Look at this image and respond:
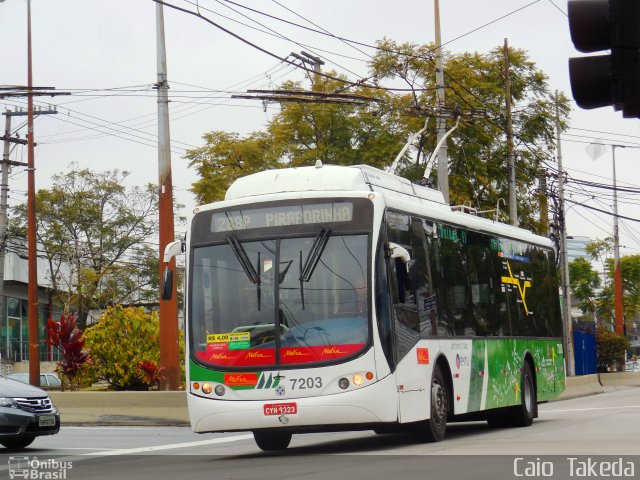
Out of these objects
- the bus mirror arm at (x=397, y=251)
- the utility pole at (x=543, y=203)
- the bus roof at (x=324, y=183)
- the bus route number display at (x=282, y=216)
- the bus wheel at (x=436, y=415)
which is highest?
the utility pole at (x=543, y=203)

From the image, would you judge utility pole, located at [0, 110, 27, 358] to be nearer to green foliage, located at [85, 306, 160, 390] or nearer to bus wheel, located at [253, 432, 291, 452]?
green foliage, located at [85, 306, 160, 390]

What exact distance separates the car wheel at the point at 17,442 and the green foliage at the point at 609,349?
33053 millimetres

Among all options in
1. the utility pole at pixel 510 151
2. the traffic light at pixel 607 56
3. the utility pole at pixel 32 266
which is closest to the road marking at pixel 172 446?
the traffic light at pixel 607 56

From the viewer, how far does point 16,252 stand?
211 ft

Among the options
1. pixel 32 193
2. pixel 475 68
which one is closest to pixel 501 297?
pixel 32 193

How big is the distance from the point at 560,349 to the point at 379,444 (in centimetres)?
791

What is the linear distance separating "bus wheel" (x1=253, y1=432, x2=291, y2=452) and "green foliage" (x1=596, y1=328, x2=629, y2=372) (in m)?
32.4

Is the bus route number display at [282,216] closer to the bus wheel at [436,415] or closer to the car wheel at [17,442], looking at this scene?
the bus wheel at [436,415]

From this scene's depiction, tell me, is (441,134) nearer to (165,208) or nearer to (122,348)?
(165,208)

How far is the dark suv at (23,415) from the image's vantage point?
56.0ft

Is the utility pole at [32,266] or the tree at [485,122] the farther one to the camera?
the tree at [485,122]

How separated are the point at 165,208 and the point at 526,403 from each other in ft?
29.7

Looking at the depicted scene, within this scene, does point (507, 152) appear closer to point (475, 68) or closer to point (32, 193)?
point (475, 68)

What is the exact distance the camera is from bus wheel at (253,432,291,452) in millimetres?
16875
